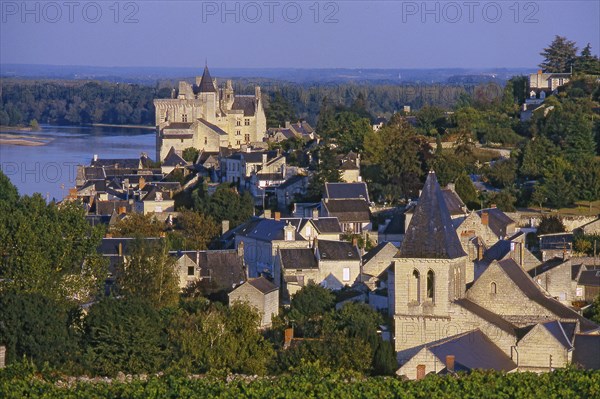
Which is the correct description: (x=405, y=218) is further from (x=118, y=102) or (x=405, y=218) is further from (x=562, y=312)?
(x=118, y=102)

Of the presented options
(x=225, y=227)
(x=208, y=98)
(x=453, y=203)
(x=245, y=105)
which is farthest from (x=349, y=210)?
(x=245, y=105)

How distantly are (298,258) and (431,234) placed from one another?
7335mm

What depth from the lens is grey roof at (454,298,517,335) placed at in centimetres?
2055

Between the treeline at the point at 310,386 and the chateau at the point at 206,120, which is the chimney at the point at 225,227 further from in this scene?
the treeline at the point at 310,386

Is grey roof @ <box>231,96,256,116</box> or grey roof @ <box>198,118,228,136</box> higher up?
grey roof @ <box>231,96,256,116</box>

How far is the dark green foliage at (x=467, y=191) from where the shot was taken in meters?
34.7

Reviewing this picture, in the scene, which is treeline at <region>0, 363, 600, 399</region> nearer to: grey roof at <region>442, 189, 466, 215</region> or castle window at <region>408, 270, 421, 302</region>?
castle window at <region>408, 270, 421, 302</region>

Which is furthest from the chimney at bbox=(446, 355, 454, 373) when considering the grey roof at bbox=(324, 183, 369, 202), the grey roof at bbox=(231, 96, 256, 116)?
the grey roof at bbox=(231, 96, 256, 116)

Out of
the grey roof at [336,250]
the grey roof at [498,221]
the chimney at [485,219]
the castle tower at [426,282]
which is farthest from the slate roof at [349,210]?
the castle tower at [426,282]

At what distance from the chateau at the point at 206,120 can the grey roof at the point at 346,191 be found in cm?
1346

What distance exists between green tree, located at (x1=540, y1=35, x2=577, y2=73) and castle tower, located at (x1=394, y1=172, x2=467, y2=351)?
30245mm

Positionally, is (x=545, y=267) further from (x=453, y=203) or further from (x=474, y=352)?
(x=474, y=352)

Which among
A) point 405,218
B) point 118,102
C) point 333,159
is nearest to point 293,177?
point 333,159

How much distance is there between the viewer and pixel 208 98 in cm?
5100
